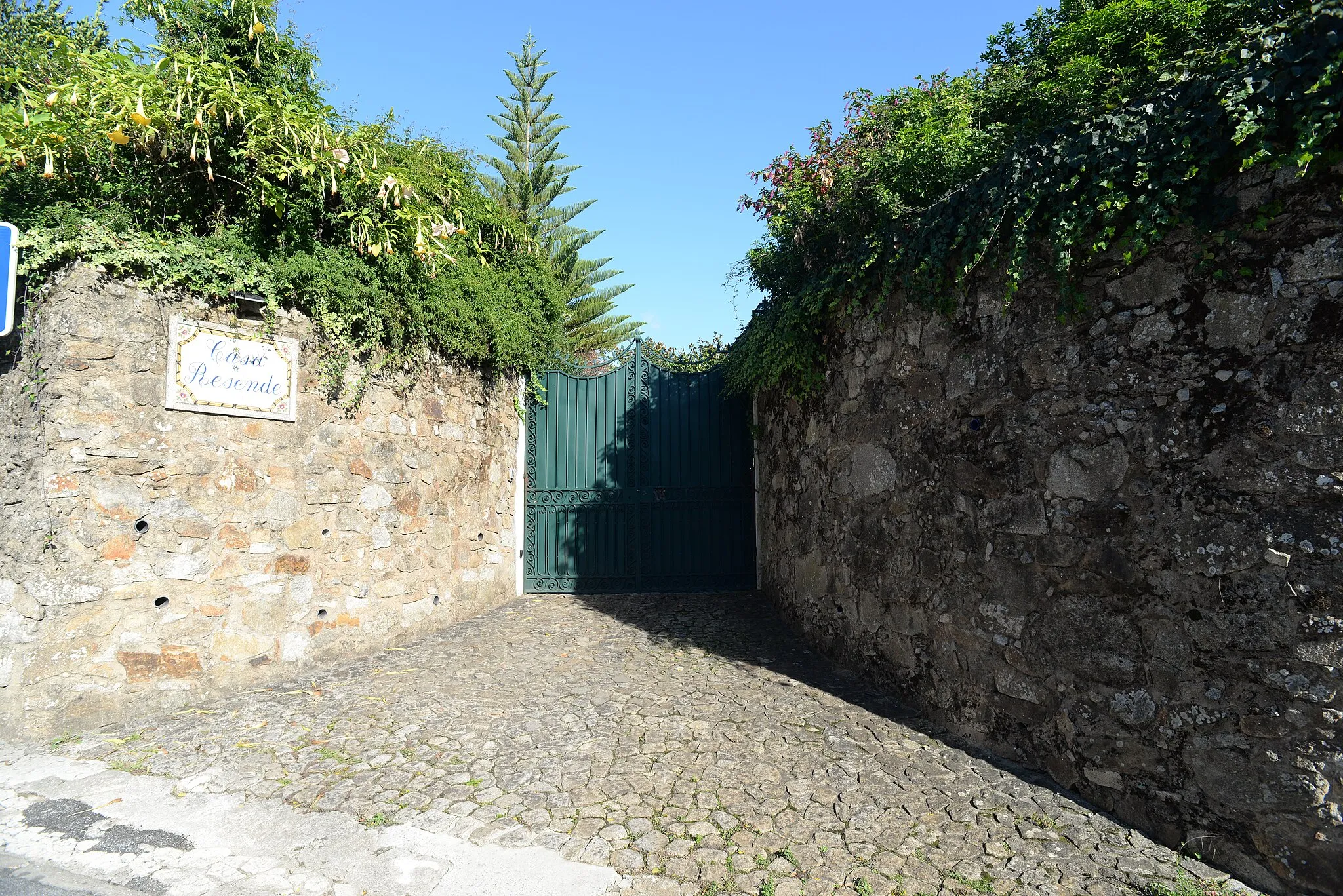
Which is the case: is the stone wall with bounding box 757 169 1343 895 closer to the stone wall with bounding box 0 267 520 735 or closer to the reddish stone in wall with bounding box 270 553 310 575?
the stone wall with bounding box 0 267 520 735

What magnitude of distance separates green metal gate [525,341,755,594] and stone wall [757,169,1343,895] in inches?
126

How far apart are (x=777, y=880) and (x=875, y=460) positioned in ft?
8.43

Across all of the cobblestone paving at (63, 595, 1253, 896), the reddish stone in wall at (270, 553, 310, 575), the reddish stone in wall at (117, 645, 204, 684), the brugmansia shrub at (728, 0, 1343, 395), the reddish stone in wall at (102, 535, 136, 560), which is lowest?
the cobblestone paving at (63, 595, 1253, 896)

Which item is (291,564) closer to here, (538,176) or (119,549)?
(119,549)

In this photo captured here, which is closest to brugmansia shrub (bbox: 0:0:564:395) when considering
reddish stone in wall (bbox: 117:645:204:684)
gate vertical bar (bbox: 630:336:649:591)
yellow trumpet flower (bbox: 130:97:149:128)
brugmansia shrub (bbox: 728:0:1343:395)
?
yellow trumpet flower (bbox: 130:97:149:128)

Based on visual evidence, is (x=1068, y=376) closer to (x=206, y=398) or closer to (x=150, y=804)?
(x=150, y=804)

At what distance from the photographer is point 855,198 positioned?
4.30 m

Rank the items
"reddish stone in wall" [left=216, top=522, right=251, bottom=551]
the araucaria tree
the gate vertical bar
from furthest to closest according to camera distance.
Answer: the araucaria tree < the gate vertical bar < "reddish stone in wall" [left=216, top=522, right=251, bottom=551]

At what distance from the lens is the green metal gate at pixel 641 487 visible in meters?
7.15

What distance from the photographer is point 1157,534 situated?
2.72 m

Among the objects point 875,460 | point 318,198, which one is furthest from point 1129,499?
point 318,198

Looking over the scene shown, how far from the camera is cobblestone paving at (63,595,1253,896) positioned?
2545mm

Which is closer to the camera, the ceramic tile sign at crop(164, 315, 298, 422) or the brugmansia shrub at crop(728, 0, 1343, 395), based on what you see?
the brugmansia shrub at crop(728, 0, 1343, 395)

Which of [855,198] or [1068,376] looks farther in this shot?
[855,198]
